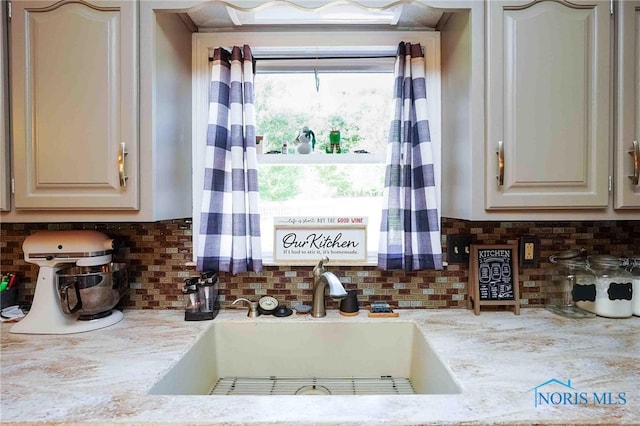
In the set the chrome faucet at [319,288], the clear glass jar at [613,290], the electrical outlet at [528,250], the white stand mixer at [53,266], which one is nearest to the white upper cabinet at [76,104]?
the white stand mixer at [53,266]

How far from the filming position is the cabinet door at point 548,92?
4.05 feet

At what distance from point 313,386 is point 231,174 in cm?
85

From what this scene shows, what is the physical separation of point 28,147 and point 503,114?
152 cm

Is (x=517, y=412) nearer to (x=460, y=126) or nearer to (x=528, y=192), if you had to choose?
(x=528, y=192)

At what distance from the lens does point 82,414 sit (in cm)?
82

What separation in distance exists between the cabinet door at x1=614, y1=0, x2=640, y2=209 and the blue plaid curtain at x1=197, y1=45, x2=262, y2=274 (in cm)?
126

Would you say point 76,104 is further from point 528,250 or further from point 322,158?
point 528,250

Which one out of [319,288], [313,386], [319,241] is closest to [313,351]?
[313,386]

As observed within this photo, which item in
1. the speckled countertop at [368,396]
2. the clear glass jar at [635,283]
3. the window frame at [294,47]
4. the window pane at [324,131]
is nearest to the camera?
the speckled countertop at [368,396]

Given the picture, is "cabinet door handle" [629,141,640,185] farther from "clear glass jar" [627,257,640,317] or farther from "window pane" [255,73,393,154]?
"window pane" [255,73,393,154]

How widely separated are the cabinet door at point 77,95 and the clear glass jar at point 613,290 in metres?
1.70

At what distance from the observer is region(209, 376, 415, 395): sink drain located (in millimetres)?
1351

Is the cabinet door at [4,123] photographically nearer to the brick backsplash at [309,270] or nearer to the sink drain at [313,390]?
the brick backsplash at [309,270]

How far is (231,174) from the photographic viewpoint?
60.6 inches
